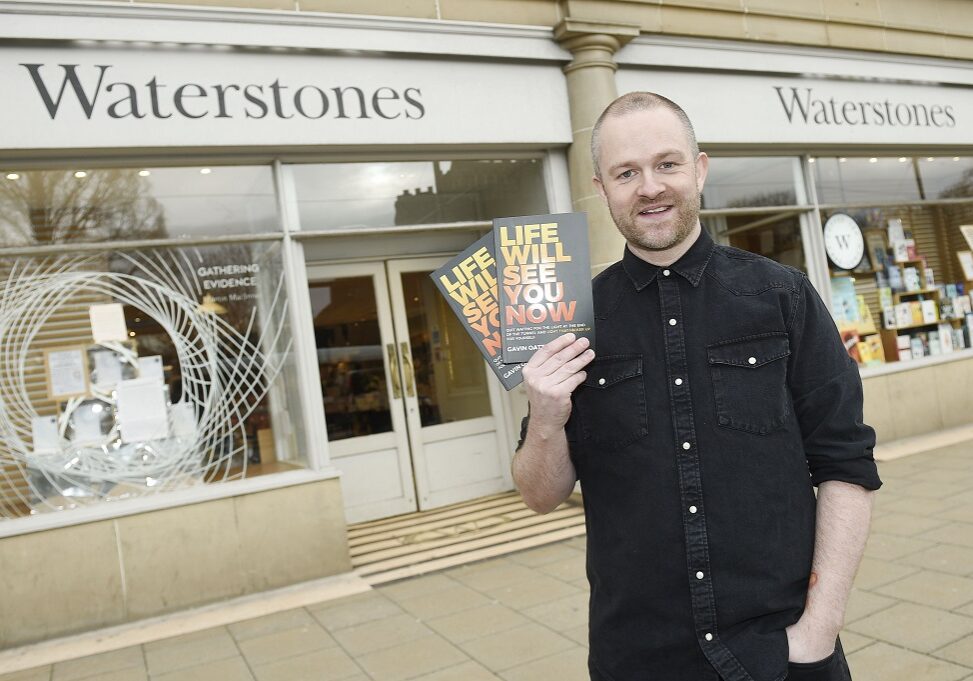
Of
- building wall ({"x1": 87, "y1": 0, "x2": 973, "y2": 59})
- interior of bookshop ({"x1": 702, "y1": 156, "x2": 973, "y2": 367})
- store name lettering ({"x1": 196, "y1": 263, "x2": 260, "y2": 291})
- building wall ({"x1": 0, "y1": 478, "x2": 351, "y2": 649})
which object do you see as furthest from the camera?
interior of bookshop ({"x1": 702, "y1": 156, "x2": 973, "y2": 367})

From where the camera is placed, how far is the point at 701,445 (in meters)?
1.65

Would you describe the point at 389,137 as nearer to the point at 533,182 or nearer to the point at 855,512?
the point at 533,182

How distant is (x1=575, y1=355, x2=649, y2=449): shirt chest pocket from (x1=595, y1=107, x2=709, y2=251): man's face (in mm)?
271

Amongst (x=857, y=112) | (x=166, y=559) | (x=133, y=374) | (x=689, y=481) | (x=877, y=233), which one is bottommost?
(x=166, y=559)

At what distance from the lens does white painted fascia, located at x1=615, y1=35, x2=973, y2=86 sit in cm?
712

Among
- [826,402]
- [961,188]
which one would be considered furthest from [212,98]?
[961,188]

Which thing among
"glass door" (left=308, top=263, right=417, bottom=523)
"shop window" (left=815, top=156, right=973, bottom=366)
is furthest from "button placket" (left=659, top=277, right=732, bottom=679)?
"shop window" (left=815, top=156, right=973, bottom=366)

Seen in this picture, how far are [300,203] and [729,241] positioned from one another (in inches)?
175

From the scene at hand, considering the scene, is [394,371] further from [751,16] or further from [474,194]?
[751,16]

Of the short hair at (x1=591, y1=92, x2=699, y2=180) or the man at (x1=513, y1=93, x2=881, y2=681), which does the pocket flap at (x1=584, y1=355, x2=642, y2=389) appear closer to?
the man at (x1=513, y1=93, x2=881, y2=681)

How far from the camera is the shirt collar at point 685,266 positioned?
1.74m

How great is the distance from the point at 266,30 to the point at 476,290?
15.4 ft

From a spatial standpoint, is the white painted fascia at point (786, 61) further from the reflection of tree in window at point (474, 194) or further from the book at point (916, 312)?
the book at point (916, 312)

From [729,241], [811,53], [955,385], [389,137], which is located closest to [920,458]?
[955,385]
